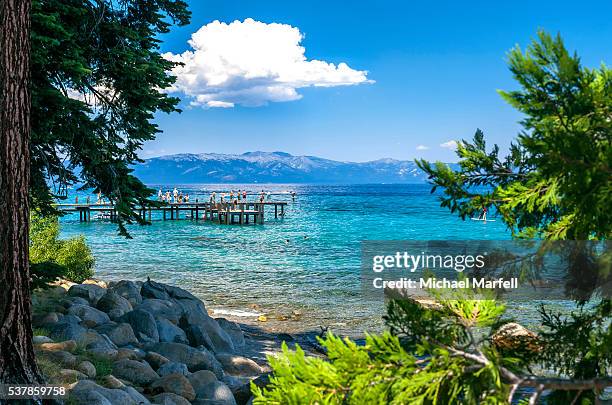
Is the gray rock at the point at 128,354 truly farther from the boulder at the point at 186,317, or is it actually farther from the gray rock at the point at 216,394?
the boulder at the point at 186,317

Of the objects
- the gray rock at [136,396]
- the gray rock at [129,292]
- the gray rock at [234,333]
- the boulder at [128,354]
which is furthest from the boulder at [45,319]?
the gray rock at [234,333]

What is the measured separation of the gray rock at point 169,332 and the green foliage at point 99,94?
2.00m

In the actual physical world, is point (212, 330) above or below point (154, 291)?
below

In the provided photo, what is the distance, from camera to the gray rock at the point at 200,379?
7.18m

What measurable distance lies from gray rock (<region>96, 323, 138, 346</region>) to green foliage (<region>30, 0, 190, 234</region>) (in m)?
1.68

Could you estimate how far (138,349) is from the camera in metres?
8.00

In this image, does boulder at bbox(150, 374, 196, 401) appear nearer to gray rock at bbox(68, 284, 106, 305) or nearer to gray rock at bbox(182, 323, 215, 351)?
gray rock at bbox(182, 323, 215, 351)

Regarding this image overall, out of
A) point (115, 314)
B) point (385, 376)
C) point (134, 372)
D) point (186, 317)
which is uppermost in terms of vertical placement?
point (385, 376)

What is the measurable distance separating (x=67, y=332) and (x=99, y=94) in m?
4.21

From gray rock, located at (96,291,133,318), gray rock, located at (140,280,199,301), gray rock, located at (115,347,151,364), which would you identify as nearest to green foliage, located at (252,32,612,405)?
gray rock, located at (115,347,151,364)

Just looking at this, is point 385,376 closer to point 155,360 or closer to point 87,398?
point 87,398

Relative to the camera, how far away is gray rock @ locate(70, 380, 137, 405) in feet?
17.8

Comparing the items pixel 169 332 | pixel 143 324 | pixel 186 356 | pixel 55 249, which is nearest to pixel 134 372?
pixel 186 356

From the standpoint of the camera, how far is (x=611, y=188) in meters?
1.39
